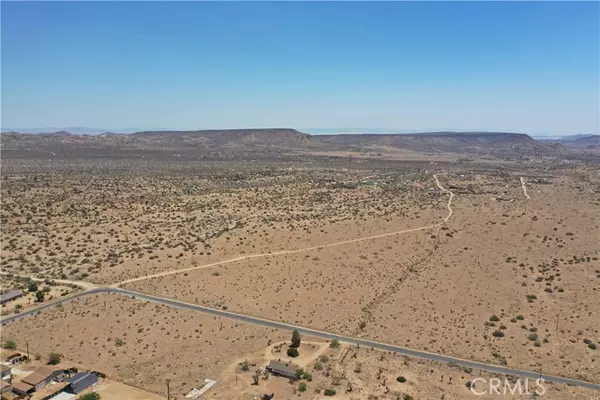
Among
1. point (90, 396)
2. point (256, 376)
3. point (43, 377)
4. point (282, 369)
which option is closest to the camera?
point (90, 396)

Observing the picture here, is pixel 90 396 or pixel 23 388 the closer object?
pixel 90 396

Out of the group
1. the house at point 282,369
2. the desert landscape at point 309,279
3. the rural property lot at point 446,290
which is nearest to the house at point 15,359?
the desert landscape at point 309,279

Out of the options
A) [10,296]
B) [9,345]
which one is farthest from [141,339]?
[10,296]

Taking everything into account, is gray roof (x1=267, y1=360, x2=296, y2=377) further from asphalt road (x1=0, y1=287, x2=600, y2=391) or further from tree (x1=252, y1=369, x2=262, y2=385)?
asphalt road (x1=0, y1=287, x2=600, y2=391)

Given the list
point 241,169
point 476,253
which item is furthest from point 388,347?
point 241,169

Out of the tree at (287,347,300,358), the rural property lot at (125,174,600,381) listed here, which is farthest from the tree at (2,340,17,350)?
the tree at (287,347,300,358)

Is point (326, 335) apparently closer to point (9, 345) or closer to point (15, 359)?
point (15, 359)
